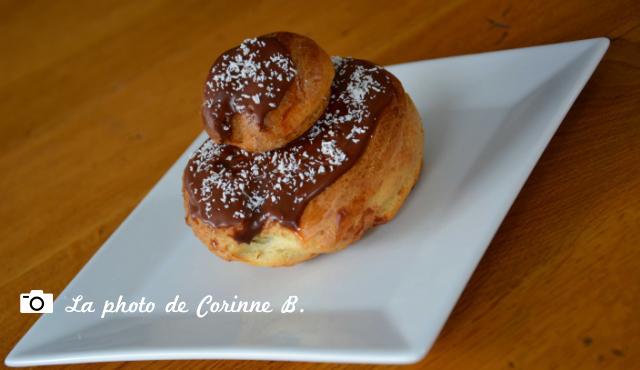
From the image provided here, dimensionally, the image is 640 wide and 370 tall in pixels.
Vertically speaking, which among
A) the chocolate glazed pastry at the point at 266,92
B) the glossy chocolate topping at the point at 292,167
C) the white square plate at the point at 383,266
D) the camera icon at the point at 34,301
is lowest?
the camera icon at the point at 34,301

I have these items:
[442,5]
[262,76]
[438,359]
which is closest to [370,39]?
[442,5]

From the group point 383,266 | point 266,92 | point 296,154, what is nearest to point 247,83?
point 266,92

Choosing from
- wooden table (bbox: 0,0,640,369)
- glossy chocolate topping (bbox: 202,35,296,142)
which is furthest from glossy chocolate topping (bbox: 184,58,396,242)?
wooden table (bbox: 0,0,640,369)

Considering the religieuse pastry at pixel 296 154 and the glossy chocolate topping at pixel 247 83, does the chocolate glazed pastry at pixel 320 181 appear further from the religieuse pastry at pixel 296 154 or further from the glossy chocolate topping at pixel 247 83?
the glossy chocolate topping at pixel 247 83

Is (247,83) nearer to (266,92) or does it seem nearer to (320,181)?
(266,92)

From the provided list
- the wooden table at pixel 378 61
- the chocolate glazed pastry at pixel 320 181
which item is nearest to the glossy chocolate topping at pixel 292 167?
the chocolate glazed pastry at pixel 320 181

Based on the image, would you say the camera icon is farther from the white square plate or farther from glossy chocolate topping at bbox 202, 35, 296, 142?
glossy chocolate topping at bbox 202, 35, 296, 142

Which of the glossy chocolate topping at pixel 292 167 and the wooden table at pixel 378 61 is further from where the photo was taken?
the glossy chocolate topping at pixel 292 167
